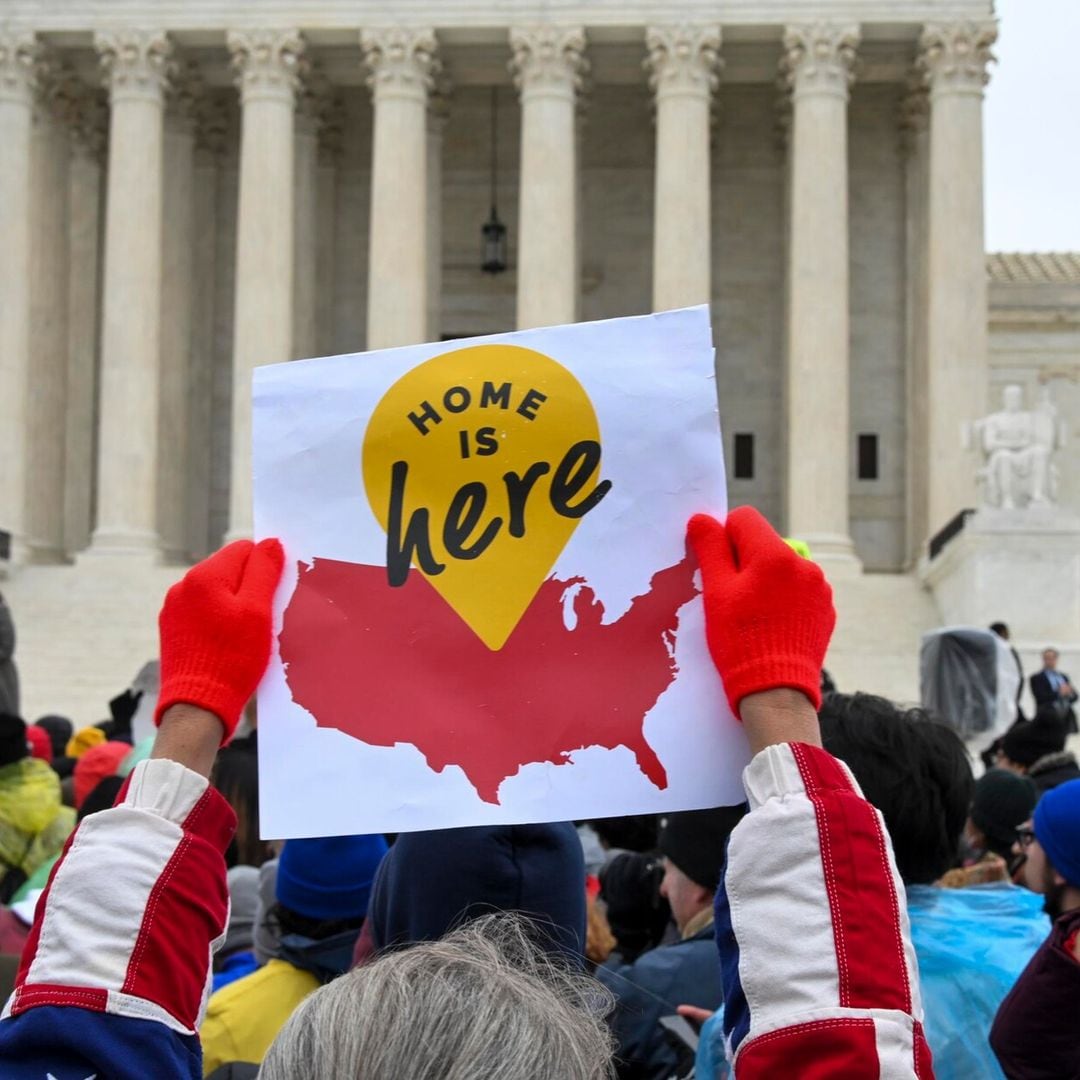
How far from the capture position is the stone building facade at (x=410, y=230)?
1563 inches

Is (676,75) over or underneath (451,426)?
over

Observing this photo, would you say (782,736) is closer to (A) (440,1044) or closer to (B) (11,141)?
(A) (440,1044)

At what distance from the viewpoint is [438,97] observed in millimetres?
43594

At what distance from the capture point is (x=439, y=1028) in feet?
7.56

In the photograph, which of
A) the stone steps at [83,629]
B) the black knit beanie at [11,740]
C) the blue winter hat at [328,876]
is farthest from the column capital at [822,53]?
the blue winter hat at [328,876]

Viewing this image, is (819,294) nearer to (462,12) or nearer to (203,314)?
(462,12)

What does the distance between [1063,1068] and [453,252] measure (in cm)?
4415

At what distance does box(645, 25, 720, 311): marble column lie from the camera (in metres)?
40.2

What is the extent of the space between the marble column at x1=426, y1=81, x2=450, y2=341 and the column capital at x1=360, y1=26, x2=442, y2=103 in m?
2.20

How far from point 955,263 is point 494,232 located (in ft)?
35.8

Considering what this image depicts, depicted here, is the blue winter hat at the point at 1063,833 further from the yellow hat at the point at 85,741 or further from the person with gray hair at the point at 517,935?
the yellow hat at the point at 85,741

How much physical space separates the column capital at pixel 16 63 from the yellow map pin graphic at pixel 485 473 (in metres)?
39.7

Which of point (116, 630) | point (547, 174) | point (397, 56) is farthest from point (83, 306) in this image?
point (547, 174)

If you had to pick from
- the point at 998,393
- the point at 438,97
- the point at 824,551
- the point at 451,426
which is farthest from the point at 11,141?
the point at 451,426
